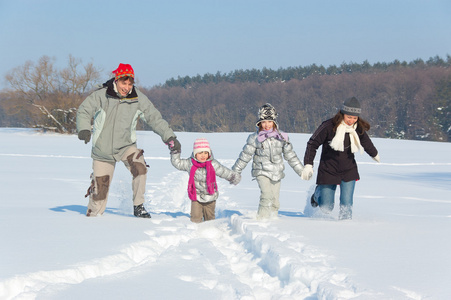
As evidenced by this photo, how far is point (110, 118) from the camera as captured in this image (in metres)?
5.68

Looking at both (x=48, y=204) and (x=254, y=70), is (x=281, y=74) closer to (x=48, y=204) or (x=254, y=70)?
(x=254, y=70)

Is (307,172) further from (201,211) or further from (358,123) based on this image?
(201,211)

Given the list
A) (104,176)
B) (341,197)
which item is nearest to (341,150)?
(341,197)

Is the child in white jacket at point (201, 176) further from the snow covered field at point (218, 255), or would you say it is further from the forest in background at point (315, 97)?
the forest in background at point (315, 97)

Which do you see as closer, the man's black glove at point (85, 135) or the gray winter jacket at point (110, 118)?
the man's black glove at point (85, 135)

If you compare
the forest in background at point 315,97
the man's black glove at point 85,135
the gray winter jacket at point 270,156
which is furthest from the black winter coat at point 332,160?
the forest in background at point 315,97

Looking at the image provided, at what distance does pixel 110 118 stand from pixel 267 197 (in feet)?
6.91

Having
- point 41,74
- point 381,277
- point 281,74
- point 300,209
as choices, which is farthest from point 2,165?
point 281,74

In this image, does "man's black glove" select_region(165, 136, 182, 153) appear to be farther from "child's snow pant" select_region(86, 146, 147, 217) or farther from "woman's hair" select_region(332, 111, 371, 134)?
"woman's hair" select_region(332, 111, 371, 134)

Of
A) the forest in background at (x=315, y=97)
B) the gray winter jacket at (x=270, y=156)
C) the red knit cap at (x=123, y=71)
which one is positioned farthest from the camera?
the forest in background at (x=315, y=97)

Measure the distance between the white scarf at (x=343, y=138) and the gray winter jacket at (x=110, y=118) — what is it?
2333 millimetres

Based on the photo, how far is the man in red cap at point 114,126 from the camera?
5637 millimetres

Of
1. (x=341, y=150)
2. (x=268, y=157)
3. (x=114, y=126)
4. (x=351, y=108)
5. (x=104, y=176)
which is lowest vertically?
(x=104, y=176)

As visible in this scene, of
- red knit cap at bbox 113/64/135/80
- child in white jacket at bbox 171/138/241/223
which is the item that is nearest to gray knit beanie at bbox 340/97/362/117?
child in white jacket at bbox 171/138/241/223
